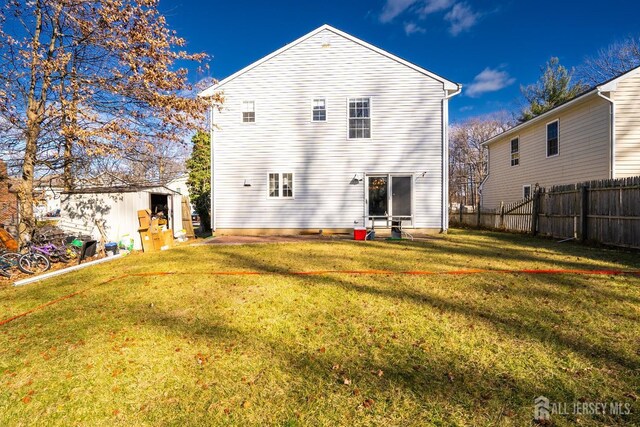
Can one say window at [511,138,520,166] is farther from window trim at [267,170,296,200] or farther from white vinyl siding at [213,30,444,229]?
window trim at [267,170,296,200]

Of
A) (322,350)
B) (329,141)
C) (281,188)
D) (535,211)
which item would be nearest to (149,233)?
(281,188)

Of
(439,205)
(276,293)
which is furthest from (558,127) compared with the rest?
(276,293)

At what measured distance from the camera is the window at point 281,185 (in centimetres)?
1249

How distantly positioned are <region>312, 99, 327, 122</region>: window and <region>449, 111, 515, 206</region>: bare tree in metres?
28.8

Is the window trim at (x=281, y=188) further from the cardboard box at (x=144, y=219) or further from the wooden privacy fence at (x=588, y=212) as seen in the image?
the wooden privacy fence at (x=588, y=212)

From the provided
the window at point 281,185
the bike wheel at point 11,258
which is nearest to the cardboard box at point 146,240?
the bike wheel at point 11,258

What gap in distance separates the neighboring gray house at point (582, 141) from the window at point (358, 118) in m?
8.24

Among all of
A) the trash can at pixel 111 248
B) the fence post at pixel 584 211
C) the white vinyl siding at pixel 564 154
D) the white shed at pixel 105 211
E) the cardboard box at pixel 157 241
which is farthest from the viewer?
the white vinyl siding at pixel 564 154

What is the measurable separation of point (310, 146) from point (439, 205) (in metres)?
5.64

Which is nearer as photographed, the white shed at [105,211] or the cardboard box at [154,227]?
the cardboard box at [154,227]

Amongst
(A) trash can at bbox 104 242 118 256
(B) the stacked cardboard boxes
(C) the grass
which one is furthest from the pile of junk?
(C) the grass

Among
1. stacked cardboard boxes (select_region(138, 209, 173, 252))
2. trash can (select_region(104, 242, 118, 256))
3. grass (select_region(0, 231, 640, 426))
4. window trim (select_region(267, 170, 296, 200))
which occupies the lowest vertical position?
grass (select_region(0, 231, 640, 426))

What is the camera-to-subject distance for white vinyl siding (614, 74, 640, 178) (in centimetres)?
1080

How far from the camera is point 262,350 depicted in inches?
120
